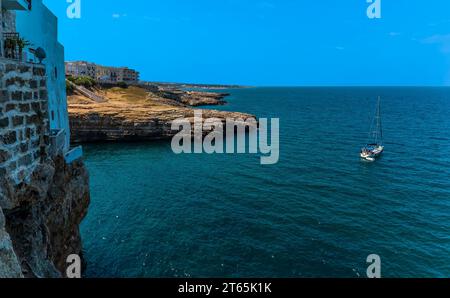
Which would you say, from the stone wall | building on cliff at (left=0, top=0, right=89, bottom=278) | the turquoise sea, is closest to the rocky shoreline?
the turquoise sea

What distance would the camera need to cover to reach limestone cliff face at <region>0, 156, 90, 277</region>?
1138 cm

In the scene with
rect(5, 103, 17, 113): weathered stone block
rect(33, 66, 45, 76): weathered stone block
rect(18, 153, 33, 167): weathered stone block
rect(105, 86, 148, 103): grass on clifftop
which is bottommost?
rect(18, 153, 33, 167): weathered stone block

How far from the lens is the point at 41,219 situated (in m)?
15.3

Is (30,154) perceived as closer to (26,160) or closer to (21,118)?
(26,160)

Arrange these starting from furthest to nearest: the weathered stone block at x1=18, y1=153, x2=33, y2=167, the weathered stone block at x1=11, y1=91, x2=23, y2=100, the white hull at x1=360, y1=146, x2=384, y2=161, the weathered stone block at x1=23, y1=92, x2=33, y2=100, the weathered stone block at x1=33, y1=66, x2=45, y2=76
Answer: the white hull at x1=360, y1=146, x2=384, y2=161 < the weathered stone block at x1=33, y1=66, x2=45, y2=76 < the weathered stone block at x1=23, y1=92, x2=33, y2=100 < the weathered stone block at x1=18, y1=153, x2=33, y2=167 < the weathered stone block at x1=11, y1=91, x2=23, y2=100

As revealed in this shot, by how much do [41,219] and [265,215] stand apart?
908 inches

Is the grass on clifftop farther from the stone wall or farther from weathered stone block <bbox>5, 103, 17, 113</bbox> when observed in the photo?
weathered stone block <bbox>5, 103, 17, 113</bbox>

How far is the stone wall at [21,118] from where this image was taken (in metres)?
11.6

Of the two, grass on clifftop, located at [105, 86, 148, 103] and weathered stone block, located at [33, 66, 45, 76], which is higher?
grass on clifftop, located at [105, 86, 148, 103]

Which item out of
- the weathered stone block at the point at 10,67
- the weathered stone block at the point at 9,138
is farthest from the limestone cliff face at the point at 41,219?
the weathered stone block at the point at 10,67

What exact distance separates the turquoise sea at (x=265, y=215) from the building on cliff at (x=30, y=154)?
9114mm

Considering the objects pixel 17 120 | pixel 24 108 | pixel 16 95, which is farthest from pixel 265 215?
pixel 16 95
